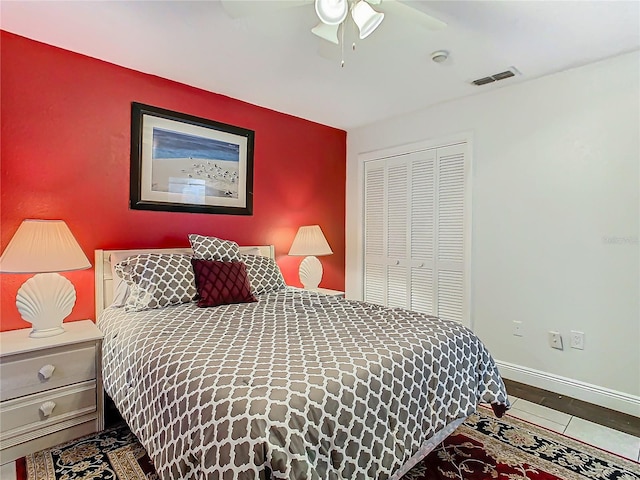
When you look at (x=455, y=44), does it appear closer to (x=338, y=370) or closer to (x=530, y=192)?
(x=530, y=192)

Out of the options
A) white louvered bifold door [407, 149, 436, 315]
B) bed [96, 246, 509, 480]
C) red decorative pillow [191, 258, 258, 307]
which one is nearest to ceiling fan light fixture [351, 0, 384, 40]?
bed [96, 246, 509, 480]

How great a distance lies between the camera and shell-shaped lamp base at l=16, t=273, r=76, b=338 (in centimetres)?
203

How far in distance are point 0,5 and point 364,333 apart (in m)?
2.58

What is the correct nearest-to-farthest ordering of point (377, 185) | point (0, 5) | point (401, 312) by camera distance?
1. point (0, 5)
2. point (401, 312)
3. point (377, 185)

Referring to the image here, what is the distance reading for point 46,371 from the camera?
1.91 meters

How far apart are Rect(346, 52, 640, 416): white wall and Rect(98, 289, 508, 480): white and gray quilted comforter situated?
1067 mm

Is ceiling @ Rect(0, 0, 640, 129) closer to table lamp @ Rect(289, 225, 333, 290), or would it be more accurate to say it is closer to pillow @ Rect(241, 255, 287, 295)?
table lamp @ Rect(289, 225, 333, 290)

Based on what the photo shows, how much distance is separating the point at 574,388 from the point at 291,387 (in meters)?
2.45

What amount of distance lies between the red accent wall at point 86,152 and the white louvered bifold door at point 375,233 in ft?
3.88

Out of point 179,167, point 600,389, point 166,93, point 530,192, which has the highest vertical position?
point 166,93

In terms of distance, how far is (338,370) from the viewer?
132 centimetres

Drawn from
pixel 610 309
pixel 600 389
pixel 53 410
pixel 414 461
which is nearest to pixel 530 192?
pixel 610 309

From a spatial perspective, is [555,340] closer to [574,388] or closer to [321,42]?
[574,388]

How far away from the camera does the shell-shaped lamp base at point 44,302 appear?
2029 millimetres
